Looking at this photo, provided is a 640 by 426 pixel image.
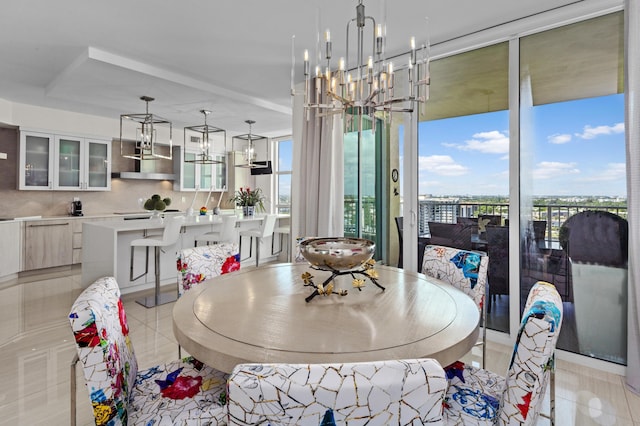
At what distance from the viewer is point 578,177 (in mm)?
2576

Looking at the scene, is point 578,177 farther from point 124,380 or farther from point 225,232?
point 225,232

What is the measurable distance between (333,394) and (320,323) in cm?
67

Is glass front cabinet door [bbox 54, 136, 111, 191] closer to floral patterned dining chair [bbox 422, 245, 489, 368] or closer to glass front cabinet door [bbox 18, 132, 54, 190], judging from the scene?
glass front cabinet door [bbox 18, 132, 54, 190]

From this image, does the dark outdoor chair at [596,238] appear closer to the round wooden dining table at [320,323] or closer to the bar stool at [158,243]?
the round wooden dining table at [320,323]

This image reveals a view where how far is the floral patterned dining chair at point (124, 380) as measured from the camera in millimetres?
1051

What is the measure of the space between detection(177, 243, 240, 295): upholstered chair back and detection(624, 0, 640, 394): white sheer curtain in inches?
101

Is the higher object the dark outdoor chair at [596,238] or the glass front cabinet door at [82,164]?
the glass front cabinet door at [82,164]

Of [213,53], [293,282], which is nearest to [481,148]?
[293,282]

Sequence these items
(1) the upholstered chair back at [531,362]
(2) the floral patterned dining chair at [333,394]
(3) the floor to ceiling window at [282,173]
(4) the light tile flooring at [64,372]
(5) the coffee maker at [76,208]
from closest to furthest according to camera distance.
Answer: (2) the floral patterned dining chair at [333,394] < (1) the upholstered chair back at [531,362] < (4) the light tile flooring at [64,372] < (5) the coffee maker at [76,208] < (3) the floor to ceiling window at [282,173]

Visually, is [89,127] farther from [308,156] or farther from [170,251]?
[308,156]

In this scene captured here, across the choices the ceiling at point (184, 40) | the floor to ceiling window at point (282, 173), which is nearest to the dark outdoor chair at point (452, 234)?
the ceiling at point (184, 40)

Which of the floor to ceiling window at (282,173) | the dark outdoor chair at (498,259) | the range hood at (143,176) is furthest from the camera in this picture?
the floor to ceiling window at (282,173)

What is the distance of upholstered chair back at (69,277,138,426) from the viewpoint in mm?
1041

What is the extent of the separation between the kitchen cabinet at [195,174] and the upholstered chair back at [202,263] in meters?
5.09
